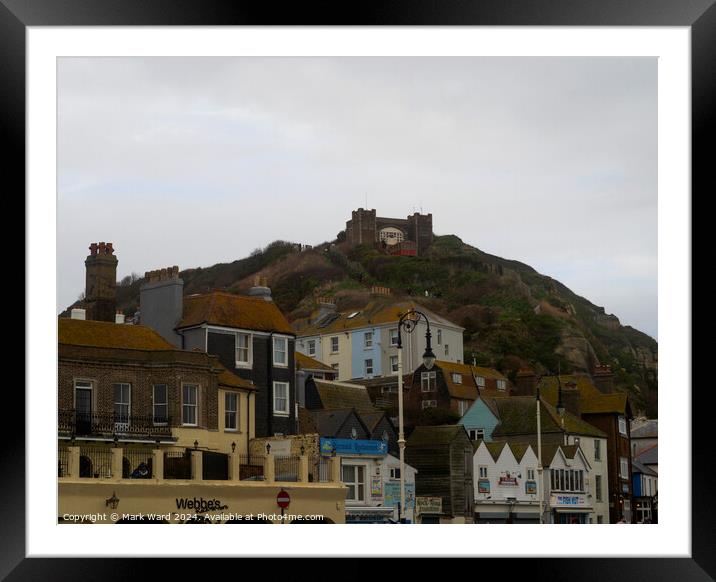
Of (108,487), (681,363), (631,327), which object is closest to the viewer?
(681,363)

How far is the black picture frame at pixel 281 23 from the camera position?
619cm

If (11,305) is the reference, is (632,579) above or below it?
below

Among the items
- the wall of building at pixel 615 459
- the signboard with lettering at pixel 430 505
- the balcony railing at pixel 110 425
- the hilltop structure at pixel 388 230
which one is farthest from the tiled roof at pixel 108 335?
the wall of building at pixel 615 459

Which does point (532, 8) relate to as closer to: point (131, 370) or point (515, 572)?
point (515, 572)

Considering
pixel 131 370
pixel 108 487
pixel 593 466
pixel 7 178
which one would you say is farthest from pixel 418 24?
pixel 593 466

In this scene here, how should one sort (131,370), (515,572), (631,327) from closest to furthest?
(515,572), (631,327), (131,370)

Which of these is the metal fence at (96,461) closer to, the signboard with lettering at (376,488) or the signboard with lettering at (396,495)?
the signboard with lettering at (376,488)

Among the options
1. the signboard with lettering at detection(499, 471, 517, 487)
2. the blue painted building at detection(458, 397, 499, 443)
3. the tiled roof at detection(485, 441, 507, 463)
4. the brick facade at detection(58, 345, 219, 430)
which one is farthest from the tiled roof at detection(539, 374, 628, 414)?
the brick facade at detection(58, 345, 219, 430)

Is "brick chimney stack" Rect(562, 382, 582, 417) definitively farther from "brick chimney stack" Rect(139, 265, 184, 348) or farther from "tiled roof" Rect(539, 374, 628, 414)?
"brick chimney stack" Rect(139, 265, 184, 348)

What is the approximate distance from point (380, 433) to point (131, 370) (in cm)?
442

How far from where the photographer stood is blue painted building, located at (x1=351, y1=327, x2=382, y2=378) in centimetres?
1823

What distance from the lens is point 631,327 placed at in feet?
50.7

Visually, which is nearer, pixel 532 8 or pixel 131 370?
pixel 532 8

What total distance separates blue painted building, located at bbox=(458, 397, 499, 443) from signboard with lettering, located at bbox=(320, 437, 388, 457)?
5.29 ft
